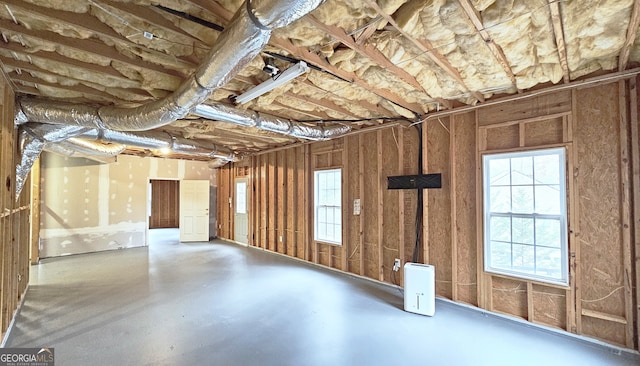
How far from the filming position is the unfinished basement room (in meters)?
1.88

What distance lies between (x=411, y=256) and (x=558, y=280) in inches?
61.8

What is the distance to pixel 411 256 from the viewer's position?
3902 mm

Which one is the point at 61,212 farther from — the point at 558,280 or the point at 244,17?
the point at 558,280

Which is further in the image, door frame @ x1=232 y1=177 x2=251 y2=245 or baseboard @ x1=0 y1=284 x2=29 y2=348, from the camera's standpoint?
door frame @ x1=232 y1=177 x2=251 y2=245

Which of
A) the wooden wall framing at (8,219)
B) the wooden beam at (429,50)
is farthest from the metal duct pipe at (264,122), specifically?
the wooden beam at (429,50)

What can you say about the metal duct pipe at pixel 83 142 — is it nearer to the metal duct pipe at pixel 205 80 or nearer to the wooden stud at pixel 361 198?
the metal duct pipe at pixel 205 80

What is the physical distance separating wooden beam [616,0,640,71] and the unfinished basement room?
0.02 meters

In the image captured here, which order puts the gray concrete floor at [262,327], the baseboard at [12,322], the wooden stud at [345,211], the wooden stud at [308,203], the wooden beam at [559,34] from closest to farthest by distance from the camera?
the wooden beam at [559,34] → the gray concrete floor at [262,327] → the baseboard at [12,322] → the wooden stud at [345,211] → the wooden stud at [308,203]

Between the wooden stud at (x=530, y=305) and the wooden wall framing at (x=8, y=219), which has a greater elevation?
the wooden wall framing at (x=8, y=219)

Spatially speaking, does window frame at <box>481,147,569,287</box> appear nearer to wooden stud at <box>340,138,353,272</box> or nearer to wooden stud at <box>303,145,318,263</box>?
wooden stud at <box>340,138,353,272</box>

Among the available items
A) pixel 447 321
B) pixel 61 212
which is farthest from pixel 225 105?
pixel 61 212

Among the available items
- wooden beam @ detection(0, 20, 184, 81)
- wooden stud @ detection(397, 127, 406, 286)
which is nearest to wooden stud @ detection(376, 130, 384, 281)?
wooden stud @ detection(397, 127, 406, 286)

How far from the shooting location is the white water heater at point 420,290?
314cm

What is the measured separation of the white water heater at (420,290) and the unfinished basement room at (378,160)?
0.02m
